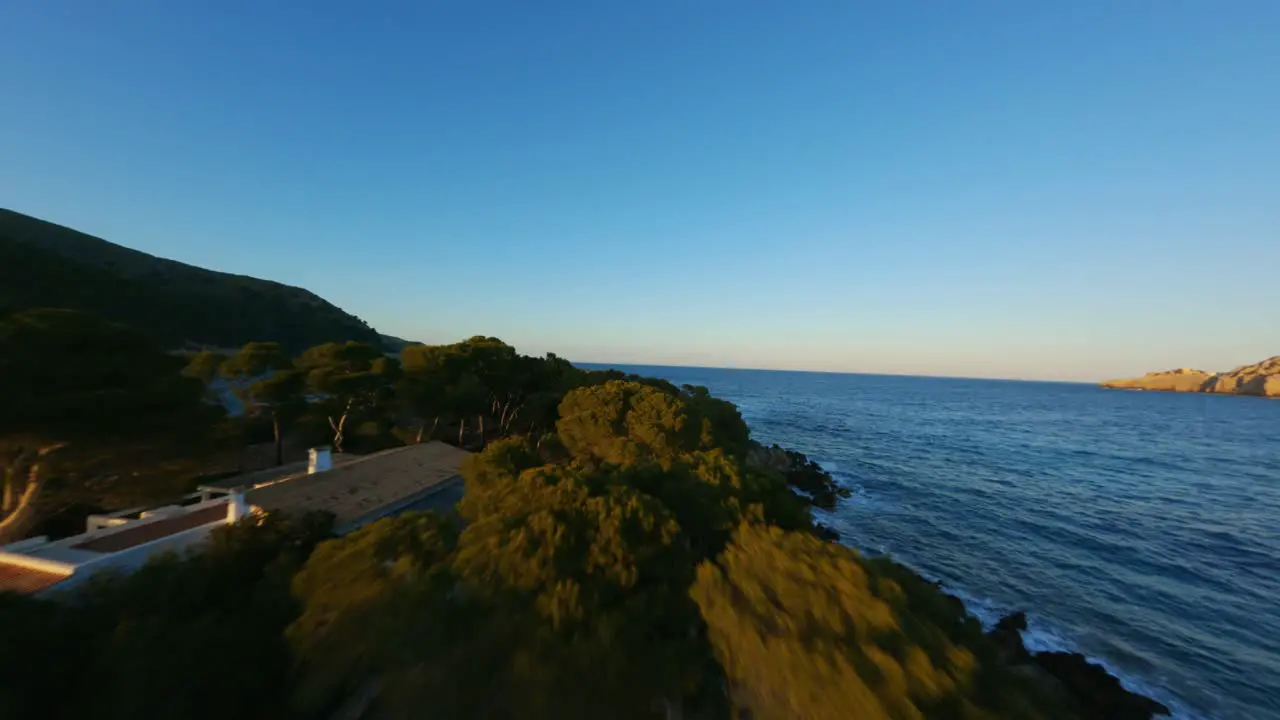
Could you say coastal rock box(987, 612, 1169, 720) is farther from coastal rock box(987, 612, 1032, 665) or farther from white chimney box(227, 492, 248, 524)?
white chimney box(227, 492, 248, 524)

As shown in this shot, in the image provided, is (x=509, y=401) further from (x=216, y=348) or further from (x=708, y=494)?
(x=216, y=348)

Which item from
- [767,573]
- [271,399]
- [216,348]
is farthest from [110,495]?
[216,348]

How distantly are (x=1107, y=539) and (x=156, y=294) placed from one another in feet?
344

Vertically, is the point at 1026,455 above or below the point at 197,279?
below

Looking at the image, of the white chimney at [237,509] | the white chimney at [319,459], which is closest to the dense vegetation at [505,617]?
the white chimney at [237,509]

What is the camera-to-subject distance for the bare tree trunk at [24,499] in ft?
41.7

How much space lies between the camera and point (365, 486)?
1902 cm

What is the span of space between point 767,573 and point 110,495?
733 inches

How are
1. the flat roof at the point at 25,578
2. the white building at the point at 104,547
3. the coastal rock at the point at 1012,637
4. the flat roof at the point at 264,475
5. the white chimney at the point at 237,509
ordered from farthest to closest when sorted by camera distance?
the flat roof at the point at 264,475, the coastal rock at the point at 1012,637, the white chimney at the point at 237,509, the white building at the point at 104,547, the flat roof at the point at 25,578

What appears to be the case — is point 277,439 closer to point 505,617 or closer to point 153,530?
point 153,530

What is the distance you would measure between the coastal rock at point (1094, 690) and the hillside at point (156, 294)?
59.6 m

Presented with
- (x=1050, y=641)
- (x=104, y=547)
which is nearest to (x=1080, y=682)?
(x=1050, y=641)

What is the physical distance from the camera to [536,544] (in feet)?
31.1

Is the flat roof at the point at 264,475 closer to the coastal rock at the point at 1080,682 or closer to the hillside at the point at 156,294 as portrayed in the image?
the hillside at the point at 156,294
